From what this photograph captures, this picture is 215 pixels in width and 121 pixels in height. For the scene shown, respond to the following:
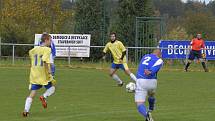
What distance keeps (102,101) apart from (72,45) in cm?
2098

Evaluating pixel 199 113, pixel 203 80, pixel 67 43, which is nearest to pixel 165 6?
pixel 67 43

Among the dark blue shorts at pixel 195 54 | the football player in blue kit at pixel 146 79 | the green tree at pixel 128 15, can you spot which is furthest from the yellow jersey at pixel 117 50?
the green tree at pixel 128 15

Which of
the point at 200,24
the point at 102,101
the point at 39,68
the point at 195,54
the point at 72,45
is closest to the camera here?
the point at 39,68

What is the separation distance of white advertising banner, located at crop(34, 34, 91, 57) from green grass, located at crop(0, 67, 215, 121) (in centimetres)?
1040

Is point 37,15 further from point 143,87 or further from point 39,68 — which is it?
point 143,87

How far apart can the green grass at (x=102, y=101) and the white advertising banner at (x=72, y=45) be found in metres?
10.4

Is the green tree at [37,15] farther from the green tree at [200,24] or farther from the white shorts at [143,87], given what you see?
the white shorts at [143,87]

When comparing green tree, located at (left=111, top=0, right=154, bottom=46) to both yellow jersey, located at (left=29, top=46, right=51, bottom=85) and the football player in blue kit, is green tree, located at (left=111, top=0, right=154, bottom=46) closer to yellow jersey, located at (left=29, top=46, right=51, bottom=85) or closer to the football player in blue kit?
yellow jersey, located at (left=29, top=46, right=51, bottom=85)

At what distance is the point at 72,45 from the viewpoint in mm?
38250

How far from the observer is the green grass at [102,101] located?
14242 mm

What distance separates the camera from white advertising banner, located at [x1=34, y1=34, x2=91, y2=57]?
1447 inches

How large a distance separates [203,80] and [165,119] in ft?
41.0

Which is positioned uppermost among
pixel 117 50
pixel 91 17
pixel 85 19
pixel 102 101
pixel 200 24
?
pixel 200 24

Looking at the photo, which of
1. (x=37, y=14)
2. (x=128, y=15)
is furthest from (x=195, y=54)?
(x=37, y=14)
